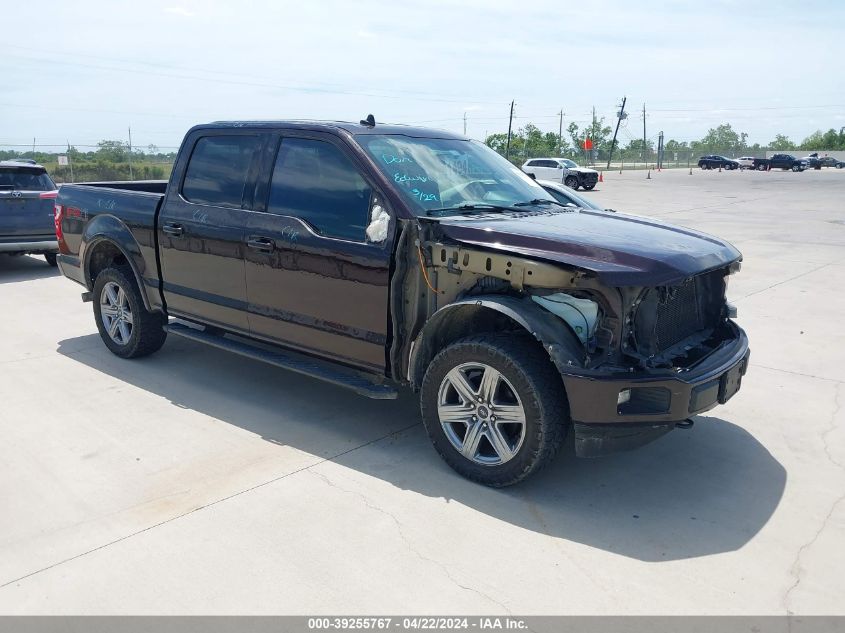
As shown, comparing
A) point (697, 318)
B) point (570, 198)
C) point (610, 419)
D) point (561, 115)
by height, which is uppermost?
point (561, 115)

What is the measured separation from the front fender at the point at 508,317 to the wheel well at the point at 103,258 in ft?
10.5

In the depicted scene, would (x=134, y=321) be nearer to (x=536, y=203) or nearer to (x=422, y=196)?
(x=422, y=196)

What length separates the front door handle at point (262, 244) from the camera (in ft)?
15.8

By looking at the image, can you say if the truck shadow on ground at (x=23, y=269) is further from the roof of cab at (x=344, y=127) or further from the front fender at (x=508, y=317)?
the front fender at (x=508, y=317)

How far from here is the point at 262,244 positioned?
4844 millimetres

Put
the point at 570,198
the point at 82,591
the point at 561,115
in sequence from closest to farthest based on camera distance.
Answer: the point at 82,591 < the point at 570,198 < the point at 561,115

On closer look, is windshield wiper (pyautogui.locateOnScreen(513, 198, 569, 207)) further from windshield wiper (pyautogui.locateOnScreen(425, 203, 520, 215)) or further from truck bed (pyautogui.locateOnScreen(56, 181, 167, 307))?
truck bed (pyautogui.locateOnScreen(56, 181, 167, 307))

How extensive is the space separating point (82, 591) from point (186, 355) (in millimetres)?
3545

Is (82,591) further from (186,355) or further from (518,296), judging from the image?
(186,355)

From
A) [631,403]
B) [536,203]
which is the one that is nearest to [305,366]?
[536,203]

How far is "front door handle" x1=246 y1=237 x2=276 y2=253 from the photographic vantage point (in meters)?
4.80

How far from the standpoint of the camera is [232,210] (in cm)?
508

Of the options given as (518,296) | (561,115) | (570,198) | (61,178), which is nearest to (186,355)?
(518,296)

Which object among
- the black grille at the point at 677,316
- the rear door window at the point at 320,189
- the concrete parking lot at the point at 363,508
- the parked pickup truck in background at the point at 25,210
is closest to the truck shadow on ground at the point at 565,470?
the concrete parking lot at the point at 363,508
